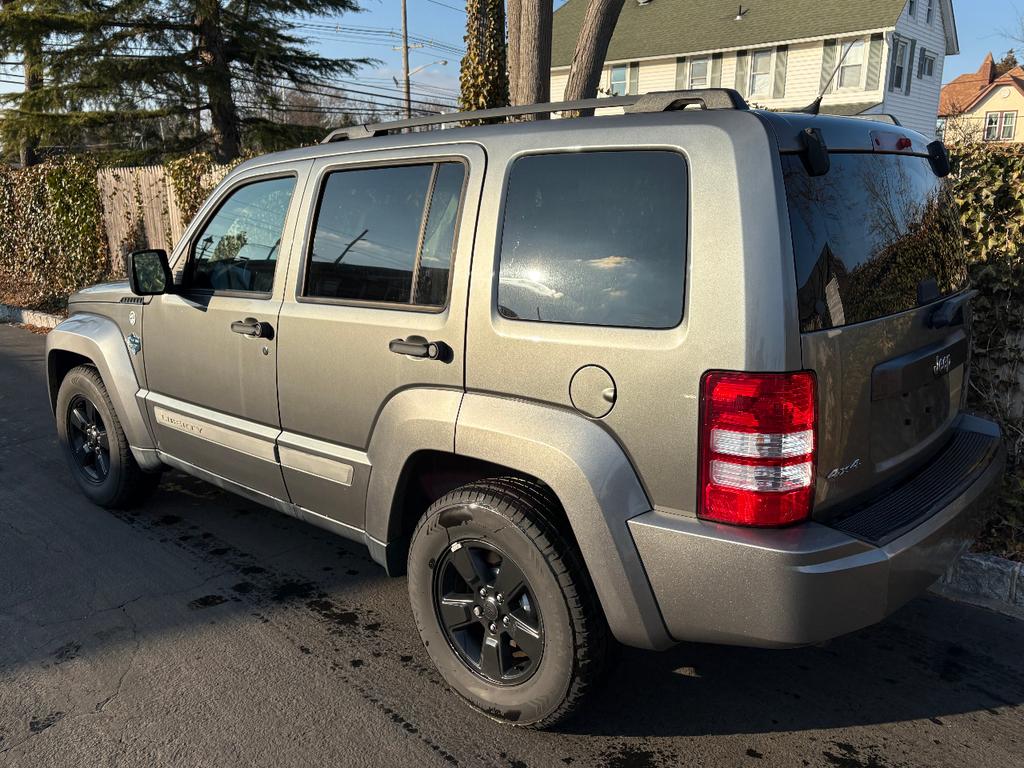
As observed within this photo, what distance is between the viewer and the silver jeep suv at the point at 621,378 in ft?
7.33

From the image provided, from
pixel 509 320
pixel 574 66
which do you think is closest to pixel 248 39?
pixel 574 66

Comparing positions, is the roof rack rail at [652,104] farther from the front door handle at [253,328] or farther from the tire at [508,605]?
the tire at [508,605]

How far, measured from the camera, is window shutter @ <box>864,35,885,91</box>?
26156mm

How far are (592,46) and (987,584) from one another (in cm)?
595

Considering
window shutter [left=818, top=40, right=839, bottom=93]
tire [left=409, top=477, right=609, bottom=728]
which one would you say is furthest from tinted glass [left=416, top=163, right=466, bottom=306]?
window shutter [left=818, top=40, right=839, bottom=93]

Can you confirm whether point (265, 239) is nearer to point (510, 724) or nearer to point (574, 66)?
point (510, 724)

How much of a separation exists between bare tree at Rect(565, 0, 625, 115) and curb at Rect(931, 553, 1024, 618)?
553 cm

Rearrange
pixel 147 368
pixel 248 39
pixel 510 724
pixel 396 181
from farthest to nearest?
1. pixel 248 39
2. pixel 147 368
3. pixel 396 181
4. pixel 510 724

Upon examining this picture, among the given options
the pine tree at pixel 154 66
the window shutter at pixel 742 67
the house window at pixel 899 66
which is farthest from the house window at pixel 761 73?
the pine tree at pixel 154 66

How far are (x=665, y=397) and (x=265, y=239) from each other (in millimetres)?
2113

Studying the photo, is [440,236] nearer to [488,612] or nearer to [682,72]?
[488,612]

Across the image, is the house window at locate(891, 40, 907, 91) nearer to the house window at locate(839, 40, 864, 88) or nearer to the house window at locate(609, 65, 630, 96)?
the house window at locate(839, 40, 864, 88)

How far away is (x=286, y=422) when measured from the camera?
344 cm

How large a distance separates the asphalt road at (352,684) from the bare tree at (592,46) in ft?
18.1
